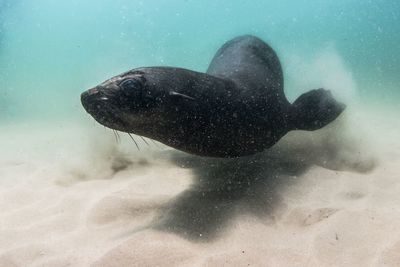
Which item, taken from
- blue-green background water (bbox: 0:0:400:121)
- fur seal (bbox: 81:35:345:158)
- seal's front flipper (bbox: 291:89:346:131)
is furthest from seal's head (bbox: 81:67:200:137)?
blue-green background water (bbox: 0:0:400:121)

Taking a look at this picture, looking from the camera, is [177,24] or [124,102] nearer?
[124,102]

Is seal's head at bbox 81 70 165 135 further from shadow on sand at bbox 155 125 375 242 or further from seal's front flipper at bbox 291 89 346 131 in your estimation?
seal's front flipper at bbox 291 89 346 131

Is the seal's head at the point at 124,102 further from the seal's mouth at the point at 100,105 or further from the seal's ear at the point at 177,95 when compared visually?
the seal's ear at the point at 177,95

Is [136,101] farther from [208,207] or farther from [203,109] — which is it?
[208,207]

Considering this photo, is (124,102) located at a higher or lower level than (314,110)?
higher

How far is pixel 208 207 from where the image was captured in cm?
339

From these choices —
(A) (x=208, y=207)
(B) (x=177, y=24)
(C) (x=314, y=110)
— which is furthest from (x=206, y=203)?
(B) (x=177, y=24)

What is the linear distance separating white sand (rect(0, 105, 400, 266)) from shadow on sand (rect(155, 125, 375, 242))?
0.01m

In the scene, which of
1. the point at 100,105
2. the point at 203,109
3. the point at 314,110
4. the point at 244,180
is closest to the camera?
the point at 100,105

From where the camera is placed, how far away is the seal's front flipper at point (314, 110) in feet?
15.1

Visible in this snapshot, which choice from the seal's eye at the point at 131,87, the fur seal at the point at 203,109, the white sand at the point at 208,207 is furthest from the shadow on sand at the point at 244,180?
the seal's eye at the point at 131,87

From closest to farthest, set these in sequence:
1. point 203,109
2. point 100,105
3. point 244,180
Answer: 1. point 100,105
2. point 203,109
3. point 244,180

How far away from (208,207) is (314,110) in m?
2.19

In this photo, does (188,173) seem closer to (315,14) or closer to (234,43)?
(234,43)
